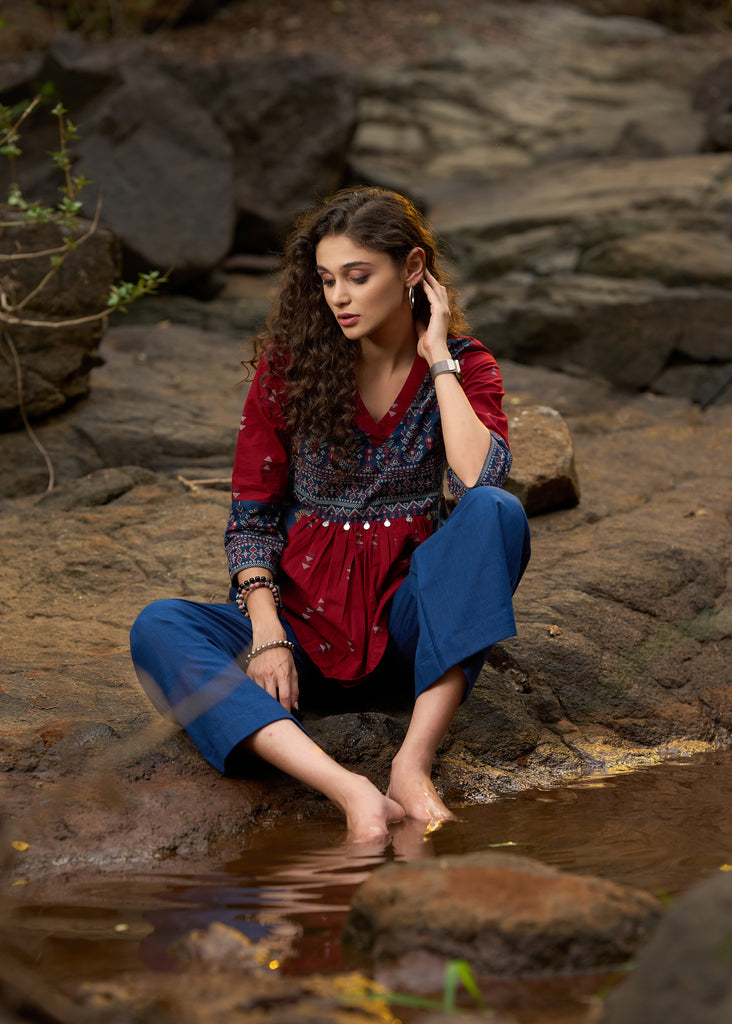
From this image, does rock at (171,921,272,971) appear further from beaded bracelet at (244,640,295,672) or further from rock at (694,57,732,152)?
rock at (694,57,732,152)

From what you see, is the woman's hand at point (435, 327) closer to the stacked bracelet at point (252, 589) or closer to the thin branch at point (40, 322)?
the stacked bracelet at point (252, 589)

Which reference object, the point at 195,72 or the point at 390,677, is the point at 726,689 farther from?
the point at 195,72

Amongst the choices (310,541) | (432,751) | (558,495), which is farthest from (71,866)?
(558,495)

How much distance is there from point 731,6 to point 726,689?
13.3m

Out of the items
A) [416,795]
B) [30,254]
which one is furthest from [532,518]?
[30,254]

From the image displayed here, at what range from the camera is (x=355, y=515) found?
2.73 m

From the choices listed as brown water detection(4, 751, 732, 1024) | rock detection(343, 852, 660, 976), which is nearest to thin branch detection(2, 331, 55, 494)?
brown water detection(4, 751, 732, 1024)

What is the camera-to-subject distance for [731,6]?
535 inches

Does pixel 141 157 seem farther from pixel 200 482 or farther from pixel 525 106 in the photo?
pixel 525 106

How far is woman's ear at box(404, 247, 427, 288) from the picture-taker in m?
2.75

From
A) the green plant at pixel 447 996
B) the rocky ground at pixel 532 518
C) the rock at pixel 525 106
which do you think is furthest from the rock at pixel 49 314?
the rock at pixel 525 106

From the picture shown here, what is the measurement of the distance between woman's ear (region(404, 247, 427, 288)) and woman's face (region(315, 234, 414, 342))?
85 millimetres

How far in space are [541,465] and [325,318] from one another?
151 cm

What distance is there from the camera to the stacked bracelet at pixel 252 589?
8.77ft
